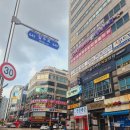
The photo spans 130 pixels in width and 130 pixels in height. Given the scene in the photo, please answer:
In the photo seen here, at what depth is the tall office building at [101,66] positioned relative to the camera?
73.4 ft

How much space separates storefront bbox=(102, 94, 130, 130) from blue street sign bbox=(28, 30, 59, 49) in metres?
13.3

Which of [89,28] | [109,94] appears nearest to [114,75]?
[109,94]

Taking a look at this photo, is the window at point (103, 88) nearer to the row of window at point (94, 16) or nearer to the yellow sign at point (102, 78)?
the yellow sign at point (102, 78)

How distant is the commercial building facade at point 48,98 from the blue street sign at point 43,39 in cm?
4496

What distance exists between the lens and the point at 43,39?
415 inches

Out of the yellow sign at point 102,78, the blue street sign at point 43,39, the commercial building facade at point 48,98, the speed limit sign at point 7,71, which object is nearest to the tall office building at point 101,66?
the yellow sign at point 102,78

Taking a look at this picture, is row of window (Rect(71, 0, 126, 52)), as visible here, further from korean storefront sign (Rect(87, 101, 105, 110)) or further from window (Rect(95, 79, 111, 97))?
korean storefront sign (Rect(87, 101, 105, 110))

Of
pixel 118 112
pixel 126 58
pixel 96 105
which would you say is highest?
pixel 126 58

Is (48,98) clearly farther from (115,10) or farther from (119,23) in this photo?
(119,23)

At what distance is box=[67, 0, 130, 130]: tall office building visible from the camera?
22.4 m

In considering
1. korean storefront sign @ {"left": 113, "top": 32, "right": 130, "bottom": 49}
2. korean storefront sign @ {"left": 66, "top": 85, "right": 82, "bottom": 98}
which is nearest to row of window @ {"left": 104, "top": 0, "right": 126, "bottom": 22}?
korean storefront sign @ {"left": 113, "top": 32, "right": 130, "bottom": 49}

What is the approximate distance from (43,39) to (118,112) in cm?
1486

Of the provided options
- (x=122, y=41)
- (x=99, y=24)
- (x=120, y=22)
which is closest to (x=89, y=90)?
(x=122, y=41)

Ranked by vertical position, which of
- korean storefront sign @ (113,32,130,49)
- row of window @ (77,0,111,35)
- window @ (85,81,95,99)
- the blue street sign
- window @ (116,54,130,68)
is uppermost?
row of window @ (77,0,111,35)
